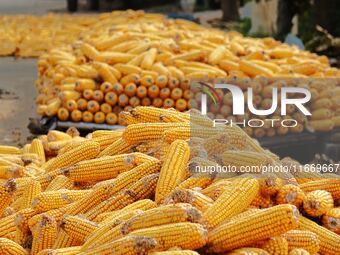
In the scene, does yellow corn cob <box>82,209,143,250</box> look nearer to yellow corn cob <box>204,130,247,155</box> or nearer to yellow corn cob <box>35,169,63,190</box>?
yellow corn cob <box>204,130,247,155</box>

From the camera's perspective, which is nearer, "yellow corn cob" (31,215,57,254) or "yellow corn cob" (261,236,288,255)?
"yellow corn cob" (261,236,288,255)

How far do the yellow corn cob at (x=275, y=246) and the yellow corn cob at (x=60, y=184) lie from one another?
4.33ft

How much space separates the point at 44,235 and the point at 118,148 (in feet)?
2.84

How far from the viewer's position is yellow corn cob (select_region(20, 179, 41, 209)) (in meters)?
3.85

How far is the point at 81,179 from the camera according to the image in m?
3.96

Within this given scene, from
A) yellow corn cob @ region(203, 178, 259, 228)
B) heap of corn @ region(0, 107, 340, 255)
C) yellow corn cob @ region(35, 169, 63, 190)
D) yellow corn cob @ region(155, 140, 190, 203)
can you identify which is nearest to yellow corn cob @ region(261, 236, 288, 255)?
A: heap of corn @ region(0, 107, 340, 255)

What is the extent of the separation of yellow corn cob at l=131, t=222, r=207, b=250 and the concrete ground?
684 cm

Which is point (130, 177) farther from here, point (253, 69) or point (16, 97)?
point (16, 97)

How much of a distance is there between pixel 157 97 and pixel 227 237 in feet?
20.1

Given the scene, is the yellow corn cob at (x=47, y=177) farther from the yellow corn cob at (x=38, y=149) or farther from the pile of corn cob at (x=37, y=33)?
the pile of corn cob at (x=37, y=33)

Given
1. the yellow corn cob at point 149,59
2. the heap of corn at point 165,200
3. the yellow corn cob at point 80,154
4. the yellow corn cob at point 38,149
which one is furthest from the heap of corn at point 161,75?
the heap of corn at point 165,200

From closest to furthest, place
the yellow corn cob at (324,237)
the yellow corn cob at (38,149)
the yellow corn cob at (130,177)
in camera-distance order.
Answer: the yellow corn cob at (324,237) → the yellow corn cob at (130,177) → the yellow corn cob at (38,149)

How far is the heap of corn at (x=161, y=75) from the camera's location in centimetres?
858

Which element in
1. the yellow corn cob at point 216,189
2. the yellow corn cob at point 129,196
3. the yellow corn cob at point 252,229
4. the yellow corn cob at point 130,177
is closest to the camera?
the yellow corn cob at point 252,229
